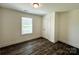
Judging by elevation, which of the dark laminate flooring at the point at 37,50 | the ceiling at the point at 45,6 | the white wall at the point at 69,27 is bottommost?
the dark laminate flooring at the point at 37,50

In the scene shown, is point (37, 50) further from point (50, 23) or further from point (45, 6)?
point (50, 23)

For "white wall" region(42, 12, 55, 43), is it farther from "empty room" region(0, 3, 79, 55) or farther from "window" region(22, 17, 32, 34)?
"window" region(22, 17, 32, 34)

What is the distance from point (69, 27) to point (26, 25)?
186cm

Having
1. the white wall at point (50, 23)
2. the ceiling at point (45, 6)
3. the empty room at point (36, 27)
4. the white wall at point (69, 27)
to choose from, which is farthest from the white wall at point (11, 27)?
the white wall at point (69, 27)

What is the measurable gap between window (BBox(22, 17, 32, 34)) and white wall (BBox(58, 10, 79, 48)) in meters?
1.43

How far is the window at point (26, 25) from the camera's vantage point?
2.77 metres

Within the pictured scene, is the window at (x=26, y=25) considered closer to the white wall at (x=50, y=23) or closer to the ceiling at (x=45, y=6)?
the white wall at (x=50, y=23)

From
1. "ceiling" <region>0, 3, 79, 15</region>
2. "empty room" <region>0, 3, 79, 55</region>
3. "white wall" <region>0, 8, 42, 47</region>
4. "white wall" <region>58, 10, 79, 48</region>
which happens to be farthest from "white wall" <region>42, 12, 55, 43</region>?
"white wall" <region>0, 8, 42, 47</region>

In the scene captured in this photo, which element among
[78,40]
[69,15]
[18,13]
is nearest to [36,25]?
[18,13]

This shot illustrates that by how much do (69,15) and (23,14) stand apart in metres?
1.87

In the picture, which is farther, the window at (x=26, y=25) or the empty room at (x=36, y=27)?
the window at (x=26, y=25)

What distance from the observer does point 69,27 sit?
231 cm

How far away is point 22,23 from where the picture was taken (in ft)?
8.89

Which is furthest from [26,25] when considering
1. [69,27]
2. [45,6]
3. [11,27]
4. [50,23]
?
[69,27]
